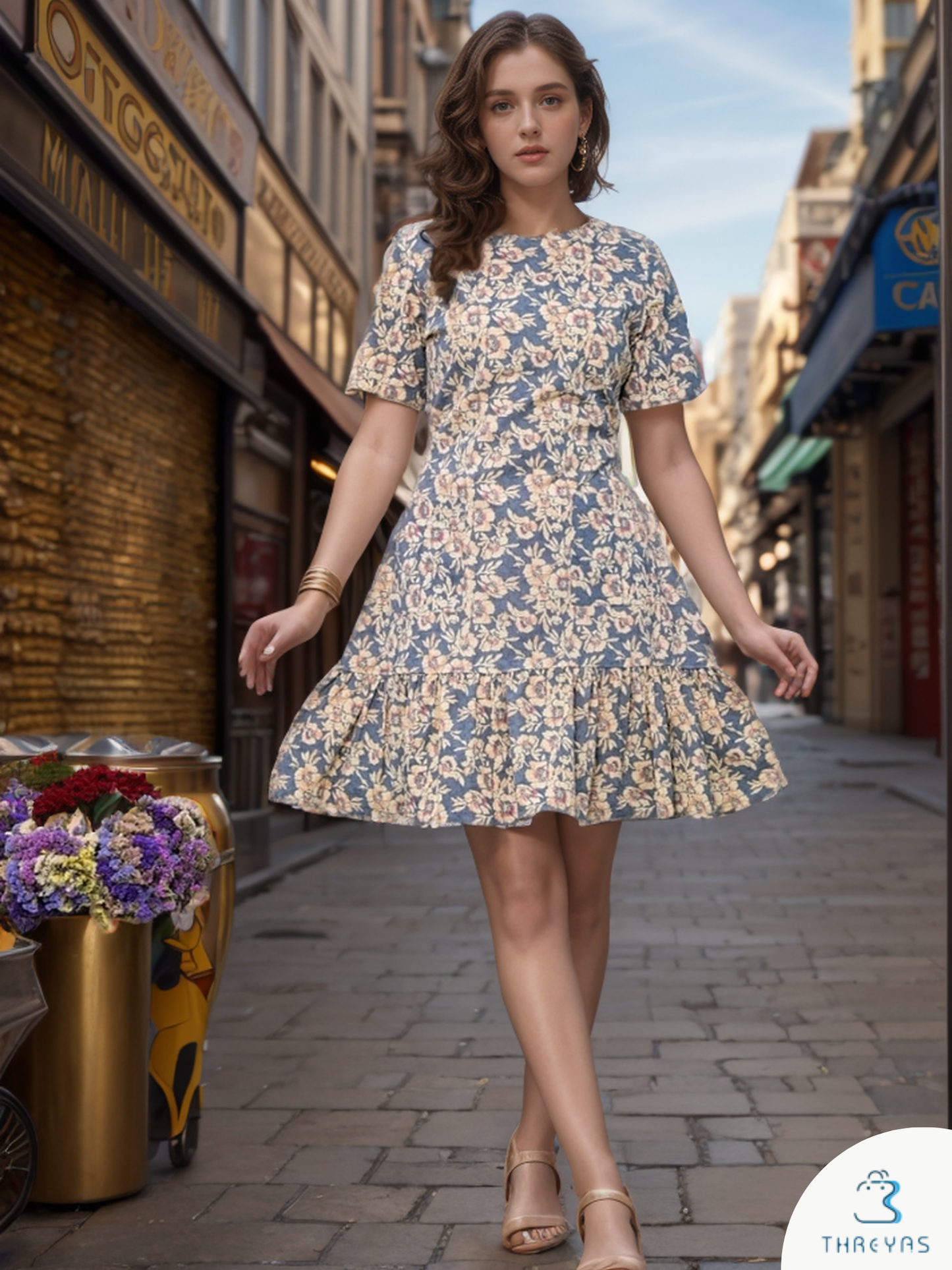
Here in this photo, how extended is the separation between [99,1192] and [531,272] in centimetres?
199

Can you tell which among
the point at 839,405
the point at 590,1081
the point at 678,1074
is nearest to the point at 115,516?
the point at 678,1074

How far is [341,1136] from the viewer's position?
Answer: 396 cm

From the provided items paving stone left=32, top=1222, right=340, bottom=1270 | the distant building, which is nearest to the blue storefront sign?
the distant building

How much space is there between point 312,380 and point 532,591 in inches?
312

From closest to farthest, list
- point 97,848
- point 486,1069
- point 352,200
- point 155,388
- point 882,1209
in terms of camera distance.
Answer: point 882,1209 → point 97,848 → point 486,1069 → point 155,388 → point 352,200

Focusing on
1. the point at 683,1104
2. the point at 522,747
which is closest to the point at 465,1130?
the point at 683,1104

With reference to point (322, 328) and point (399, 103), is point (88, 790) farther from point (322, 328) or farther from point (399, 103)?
point (399, 103)

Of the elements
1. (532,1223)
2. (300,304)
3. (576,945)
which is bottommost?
(532,1223)

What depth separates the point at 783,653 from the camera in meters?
2.97

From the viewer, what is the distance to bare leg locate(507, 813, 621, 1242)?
9.93 feet

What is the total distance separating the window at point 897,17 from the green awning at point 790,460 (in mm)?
6631

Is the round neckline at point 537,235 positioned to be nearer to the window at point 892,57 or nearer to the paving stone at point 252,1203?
the paving stone at point 252,1203

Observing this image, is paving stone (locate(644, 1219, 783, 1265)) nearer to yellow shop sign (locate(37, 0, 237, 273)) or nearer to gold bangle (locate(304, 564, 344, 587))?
gold bangle (locate(304, 564, 344, 587))

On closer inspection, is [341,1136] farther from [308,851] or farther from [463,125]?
[308,851]
